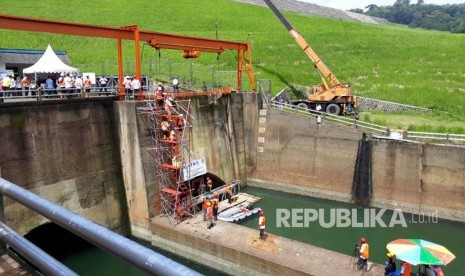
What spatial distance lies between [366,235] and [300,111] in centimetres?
1021

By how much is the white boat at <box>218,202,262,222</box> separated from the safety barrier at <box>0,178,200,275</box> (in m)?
18.8

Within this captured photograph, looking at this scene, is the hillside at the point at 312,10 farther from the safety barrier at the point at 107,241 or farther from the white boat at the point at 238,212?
the safety barrier at the point at 107,241

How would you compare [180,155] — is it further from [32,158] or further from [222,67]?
[222,67]

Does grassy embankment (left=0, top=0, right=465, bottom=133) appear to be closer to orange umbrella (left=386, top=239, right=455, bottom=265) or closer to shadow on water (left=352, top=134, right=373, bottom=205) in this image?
shadow on water (left=352, top=134, right=373, bottom=205)

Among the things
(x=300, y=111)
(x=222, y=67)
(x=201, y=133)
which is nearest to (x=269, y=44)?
(x=222, y=67)

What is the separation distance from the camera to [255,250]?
16.5 meters

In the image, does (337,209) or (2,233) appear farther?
(337,209)

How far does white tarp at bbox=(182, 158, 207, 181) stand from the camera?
68.7 feet

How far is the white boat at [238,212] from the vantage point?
866 inches

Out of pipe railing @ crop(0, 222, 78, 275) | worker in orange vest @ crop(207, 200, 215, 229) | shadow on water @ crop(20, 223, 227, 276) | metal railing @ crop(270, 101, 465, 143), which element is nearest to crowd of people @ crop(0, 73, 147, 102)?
shadow on water @ crop(20, 223, 227, 276)

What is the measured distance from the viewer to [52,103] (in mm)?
18188

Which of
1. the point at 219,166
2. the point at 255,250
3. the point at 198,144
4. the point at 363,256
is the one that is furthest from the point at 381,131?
the point at 255,250

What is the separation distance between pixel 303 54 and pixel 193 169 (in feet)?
99.3

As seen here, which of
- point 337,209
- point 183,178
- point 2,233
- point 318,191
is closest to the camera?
point 2,233
